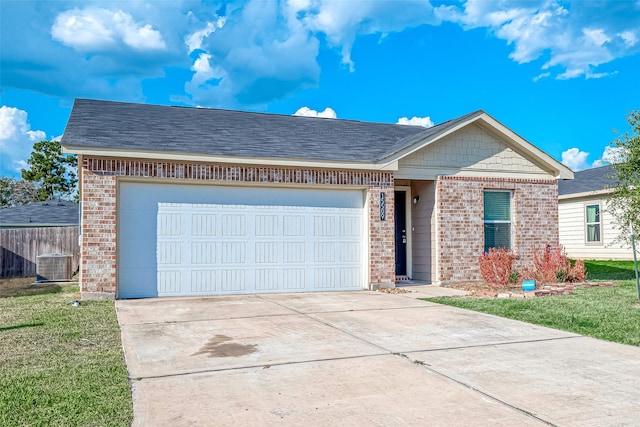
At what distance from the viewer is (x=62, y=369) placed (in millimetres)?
5039

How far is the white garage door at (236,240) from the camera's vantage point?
10664mm

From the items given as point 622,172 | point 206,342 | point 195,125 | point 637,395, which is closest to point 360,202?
point 195,125

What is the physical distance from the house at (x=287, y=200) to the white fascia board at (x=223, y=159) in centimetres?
2

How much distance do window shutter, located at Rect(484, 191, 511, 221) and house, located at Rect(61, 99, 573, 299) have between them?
0.03 metres

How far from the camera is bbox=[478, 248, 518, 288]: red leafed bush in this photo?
12.2m

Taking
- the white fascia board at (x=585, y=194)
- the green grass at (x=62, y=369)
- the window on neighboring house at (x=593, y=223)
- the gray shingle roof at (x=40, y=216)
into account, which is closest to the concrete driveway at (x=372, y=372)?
the green grass at (x=62, y=369)

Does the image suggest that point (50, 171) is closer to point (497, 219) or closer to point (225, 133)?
point (225, 133)

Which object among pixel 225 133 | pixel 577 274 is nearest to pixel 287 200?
pixel 225 133

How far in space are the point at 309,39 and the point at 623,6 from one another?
39.9ft

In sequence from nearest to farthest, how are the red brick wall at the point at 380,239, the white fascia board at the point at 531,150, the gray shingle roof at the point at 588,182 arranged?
the red brick wall at the point at 380,239, the white fascia board at the point at 531,150, the gray shingle roof at the point at 588,182

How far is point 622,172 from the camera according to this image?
949cm

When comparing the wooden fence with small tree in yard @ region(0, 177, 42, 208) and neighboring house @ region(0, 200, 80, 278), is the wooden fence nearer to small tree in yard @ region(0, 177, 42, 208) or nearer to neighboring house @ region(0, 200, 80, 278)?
neighboring house @ region(0, 200, 80, 278)

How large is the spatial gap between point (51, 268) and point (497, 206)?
41.3ft

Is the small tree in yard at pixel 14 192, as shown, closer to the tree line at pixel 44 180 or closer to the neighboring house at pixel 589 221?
the tree line at pixel 44 180
